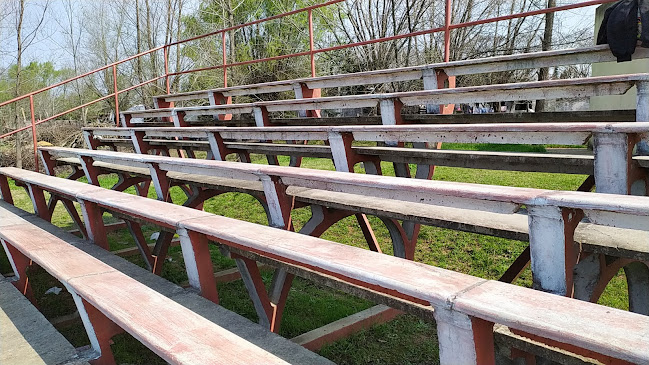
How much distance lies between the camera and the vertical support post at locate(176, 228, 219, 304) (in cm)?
229

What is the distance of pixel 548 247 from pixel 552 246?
0.01 meters

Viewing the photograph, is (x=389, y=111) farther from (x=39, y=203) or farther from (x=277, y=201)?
(x=39, y=203)

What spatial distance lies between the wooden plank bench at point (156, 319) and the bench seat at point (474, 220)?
0.85 m

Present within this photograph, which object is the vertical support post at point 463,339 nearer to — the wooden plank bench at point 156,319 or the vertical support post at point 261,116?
the wooden plank bench at point 156,319

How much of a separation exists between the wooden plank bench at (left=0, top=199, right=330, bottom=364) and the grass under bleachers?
31.1 inches

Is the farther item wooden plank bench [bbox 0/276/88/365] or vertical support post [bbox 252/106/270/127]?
vertical support post [bbox 252/106/270/127]

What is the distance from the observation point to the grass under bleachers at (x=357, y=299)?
10.6 feet

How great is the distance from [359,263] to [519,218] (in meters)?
1.04

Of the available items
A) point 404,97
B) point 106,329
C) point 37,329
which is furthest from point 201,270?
point 404,97

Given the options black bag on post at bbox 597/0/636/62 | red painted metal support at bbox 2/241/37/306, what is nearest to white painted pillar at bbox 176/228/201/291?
red painted metal support at bbox 2/241/37/306

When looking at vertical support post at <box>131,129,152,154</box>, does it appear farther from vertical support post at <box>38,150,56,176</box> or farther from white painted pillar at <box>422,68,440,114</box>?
white painted pillar at <box>422,68,440,114</box>

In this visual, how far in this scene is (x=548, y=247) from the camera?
1.48m

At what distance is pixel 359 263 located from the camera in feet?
5.27

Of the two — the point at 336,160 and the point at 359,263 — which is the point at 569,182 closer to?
the point at 336,160
